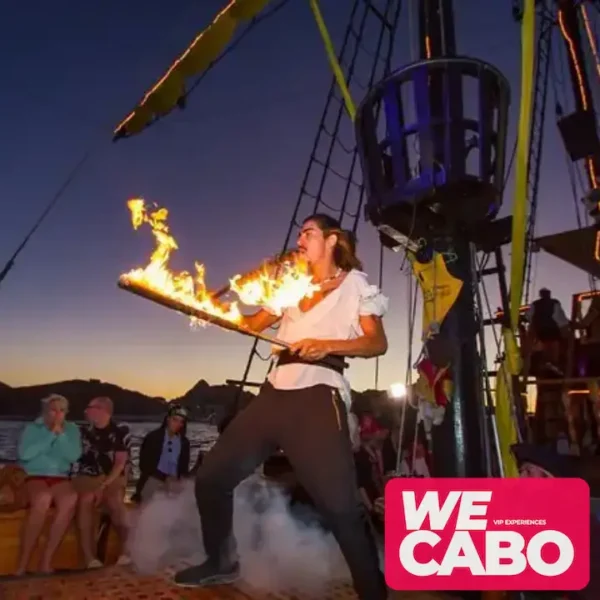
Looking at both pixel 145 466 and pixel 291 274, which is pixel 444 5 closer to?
pixel 291 274

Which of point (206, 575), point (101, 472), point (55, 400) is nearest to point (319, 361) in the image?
point (206, 575)

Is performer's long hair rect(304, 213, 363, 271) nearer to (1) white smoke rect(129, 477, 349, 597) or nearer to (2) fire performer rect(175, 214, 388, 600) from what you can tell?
(2) fire performer rect(175, 214, 388, 600)

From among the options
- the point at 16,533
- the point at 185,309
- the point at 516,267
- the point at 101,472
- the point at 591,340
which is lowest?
the point at 16,533

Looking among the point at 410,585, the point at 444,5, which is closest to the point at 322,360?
the point at 410,585

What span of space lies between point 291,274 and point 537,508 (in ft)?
5.47

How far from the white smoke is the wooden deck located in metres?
0.10

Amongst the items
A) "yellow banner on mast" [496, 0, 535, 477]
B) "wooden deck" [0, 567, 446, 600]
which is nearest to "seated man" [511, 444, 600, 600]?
"wooden deck" [0, 567, 446, 600]

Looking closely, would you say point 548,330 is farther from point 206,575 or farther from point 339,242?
point 206,575

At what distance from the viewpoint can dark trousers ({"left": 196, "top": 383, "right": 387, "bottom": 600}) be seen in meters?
2.52

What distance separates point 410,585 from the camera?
287cm

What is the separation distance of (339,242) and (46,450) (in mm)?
3062

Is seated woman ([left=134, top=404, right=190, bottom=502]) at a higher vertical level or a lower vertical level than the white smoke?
higher

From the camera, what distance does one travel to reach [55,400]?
4805 millimetres

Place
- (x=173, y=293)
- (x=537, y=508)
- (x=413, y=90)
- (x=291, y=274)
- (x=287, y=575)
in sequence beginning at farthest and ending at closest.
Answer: (x=413, y=90)
(x=287, y=575)
(x=291, y=274)
(x=537, y=508)
(x=173, y=293)
